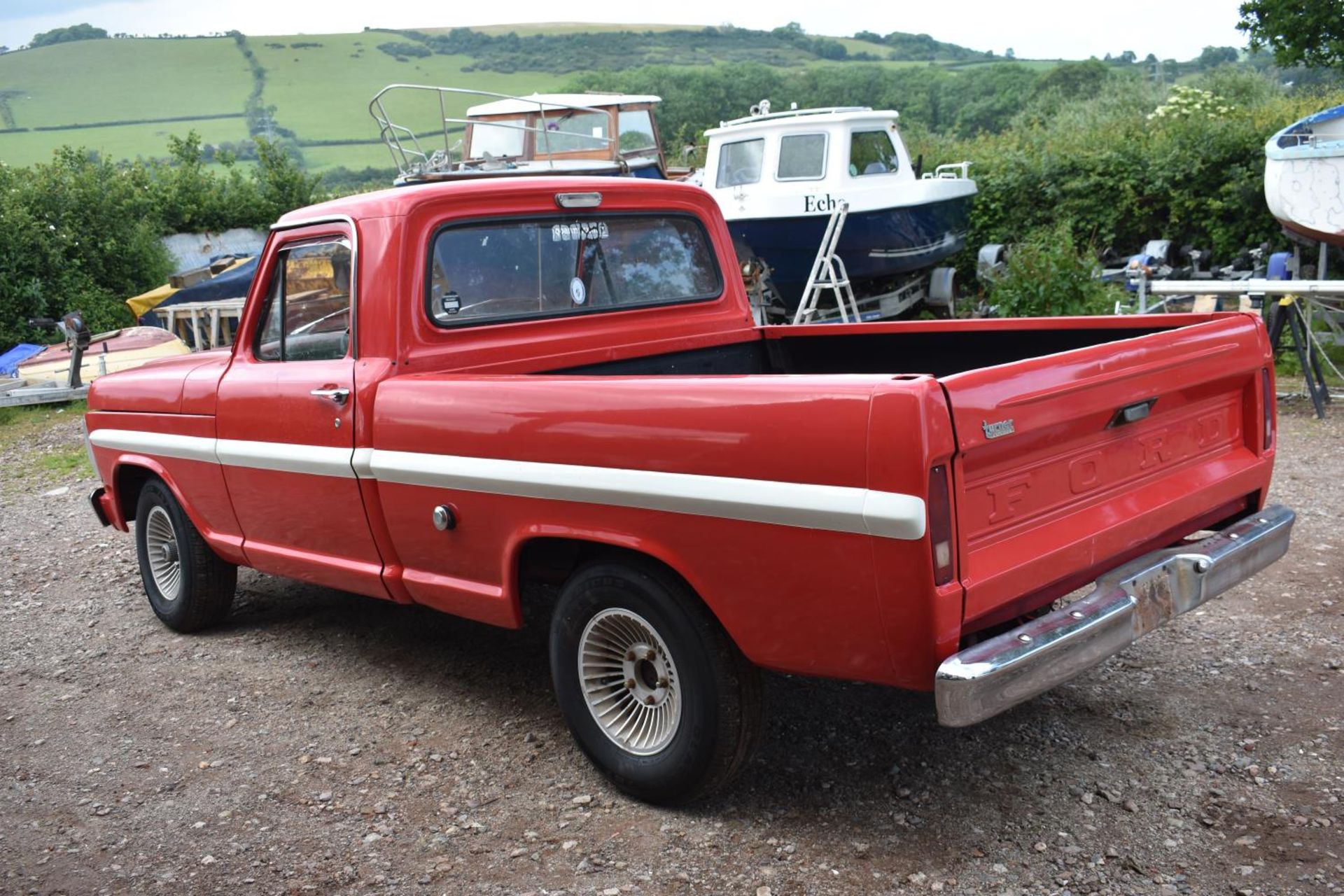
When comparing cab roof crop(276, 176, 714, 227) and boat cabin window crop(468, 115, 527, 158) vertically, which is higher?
boat cabin window crop(468, 115, 527, 158)

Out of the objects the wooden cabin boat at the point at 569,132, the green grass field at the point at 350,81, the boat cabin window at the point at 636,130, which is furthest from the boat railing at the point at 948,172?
the green grass field at the point at 350,81

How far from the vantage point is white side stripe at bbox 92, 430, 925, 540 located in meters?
2.72

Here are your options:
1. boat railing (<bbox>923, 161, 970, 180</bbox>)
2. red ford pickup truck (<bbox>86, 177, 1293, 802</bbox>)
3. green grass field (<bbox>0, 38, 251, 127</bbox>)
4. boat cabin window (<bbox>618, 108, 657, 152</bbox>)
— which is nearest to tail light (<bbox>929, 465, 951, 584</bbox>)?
red ford pickup truck (<bbox>86, 177, 1293, 802</bbox>)

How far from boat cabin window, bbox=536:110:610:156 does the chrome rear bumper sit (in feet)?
41.2

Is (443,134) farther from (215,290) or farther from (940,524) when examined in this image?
(940,524)

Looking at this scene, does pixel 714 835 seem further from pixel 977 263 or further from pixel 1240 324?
pixel 977 263

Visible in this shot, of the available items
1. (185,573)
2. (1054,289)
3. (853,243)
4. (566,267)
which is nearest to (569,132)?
(853,243)

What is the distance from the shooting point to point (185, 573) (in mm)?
5324

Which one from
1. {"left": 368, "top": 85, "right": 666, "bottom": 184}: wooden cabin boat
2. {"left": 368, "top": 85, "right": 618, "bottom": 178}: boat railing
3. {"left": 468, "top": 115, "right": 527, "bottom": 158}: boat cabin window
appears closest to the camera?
{"left": 368, "top": 85, "right": 618, "bottom": 178}: boat railing

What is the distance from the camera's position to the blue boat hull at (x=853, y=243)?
13.1 meters

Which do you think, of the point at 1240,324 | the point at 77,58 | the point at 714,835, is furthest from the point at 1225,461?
the point at 77,58

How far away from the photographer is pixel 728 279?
5043 millimetres

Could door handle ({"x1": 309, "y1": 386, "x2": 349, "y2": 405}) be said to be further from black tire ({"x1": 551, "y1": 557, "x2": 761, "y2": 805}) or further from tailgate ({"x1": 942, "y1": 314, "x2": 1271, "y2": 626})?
tailgate ({"x1": 942, "y1": 314, "x2": 1271, "y2": 626})

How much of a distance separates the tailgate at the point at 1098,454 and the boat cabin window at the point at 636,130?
497 inches
